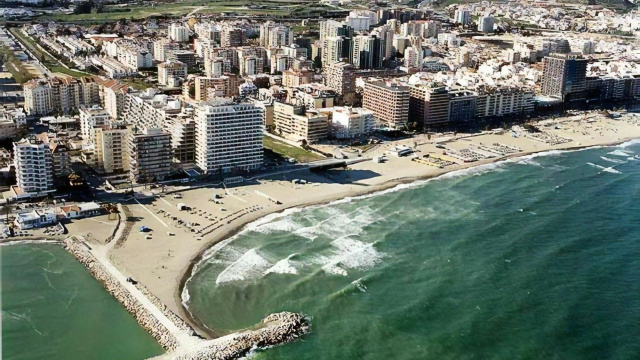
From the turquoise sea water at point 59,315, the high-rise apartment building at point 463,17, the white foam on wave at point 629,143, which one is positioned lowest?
the turquoise sea water at point 59,315

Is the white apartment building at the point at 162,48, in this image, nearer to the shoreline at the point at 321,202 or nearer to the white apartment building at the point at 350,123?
the white apartment building at the point at 350,123

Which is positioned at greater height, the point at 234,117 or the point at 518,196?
the point at 234,117

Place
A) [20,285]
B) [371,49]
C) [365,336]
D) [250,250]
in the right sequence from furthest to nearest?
1. [371,49]
2. [250,250]
3. [20,285]
4. [365,336]

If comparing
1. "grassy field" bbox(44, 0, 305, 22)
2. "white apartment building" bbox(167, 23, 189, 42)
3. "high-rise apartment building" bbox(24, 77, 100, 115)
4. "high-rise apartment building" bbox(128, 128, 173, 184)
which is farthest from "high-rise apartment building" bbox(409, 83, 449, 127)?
"grassy field" bbox(44, 0, 305, 22)

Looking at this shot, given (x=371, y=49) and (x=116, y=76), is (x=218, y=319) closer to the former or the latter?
(x=116, y=76)

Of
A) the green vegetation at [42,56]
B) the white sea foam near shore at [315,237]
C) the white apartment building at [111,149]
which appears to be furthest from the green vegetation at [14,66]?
the white sea foam near shore at [315,237]

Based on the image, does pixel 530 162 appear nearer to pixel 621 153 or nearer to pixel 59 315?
pixel 621 153

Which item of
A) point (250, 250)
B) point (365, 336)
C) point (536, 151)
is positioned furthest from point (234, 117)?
point (536, 151)
